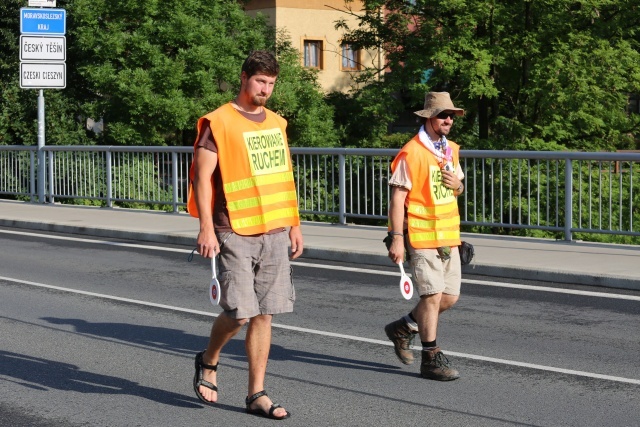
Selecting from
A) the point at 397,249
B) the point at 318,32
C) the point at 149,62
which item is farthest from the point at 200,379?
the point at 318,32

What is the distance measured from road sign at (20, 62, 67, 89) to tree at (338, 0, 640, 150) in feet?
33.0

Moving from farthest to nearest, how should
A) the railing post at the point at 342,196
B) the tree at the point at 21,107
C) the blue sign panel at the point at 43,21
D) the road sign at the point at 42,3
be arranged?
the tree at the point at 21,107 → the road sign at the point at 42,3 → the blue sign panel at the point at 43,21 → the railing post at the point at 342,196

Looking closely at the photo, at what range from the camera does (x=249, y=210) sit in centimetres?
623

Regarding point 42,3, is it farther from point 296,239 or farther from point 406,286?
point 296,239

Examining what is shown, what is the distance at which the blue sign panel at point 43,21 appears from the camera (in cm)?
2211

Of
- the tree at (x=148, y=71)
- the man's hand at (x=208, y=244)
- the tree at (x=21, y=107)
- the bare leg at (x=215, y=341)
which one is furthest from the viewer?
the tree at (x=148, y=71)

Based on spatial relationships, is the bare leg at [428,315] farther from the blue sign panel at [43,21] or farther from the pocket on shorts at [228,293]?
the blue sign panel at [43,21]

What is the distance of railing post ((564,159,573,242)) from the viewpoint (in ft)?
46.1

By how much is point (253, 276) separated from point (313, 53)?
41.1 meters

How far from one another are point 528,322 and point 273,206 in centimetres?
373

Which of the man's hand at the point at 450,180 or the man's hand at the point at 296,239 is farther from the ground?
the man's hand at the point at 450,180

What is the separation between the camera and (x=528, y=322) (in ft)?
30.9

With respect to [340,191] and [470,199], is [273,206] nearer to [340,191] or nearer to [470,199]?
[470,199]

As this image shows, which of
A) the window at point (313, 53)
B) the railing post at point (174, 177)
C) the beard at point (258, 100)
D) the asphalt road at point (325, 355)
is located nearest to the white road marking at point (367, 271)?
the asphalt road at point (325, 355)
